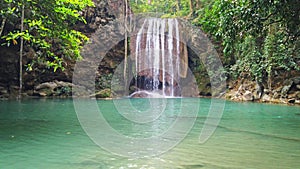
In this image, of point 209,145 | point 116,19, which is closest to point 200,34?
point 116,19

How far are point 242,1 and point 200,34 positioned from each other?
1461 cm

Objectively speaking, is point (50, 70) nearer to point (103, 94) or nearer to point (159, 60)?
point (103, 94)

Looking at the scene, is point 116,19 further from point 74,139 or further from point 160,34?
point 74,139

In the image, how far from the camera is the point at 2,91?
46.6 ft

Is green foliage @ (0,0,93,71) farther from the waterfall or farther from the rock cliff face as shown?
the waterfall

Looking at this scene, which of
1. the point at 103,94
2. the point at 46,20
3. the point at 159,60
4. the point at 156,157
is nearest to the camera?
the point at 156,157

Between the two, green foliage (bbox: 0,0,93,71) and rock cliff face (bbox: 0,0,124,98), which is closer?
green foliage (bbox: 0,0,93,71)

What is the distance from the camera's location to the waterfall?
63.7 ft

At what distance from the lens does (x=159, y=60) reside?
19.4 meters

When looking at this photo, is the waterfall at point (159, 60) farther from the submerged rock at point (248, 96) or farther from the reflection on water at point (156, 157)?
the reflection on water at point (156, 157)

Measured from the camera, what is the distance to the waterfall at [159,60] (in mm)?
19406

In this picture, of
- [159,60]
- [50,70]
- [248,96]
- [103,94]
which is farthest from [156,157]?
[159,60]

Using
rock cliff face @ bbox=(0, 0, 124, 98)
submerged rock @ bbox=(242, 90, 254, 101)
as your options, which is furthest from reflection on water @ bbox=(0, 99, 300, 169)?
rock cliff face @ bbox=(0, 0, 124, 98)

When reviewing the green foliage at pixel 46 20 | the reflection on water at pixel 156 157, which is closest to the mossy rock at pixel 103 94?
the green foliage at pixel 46 20
